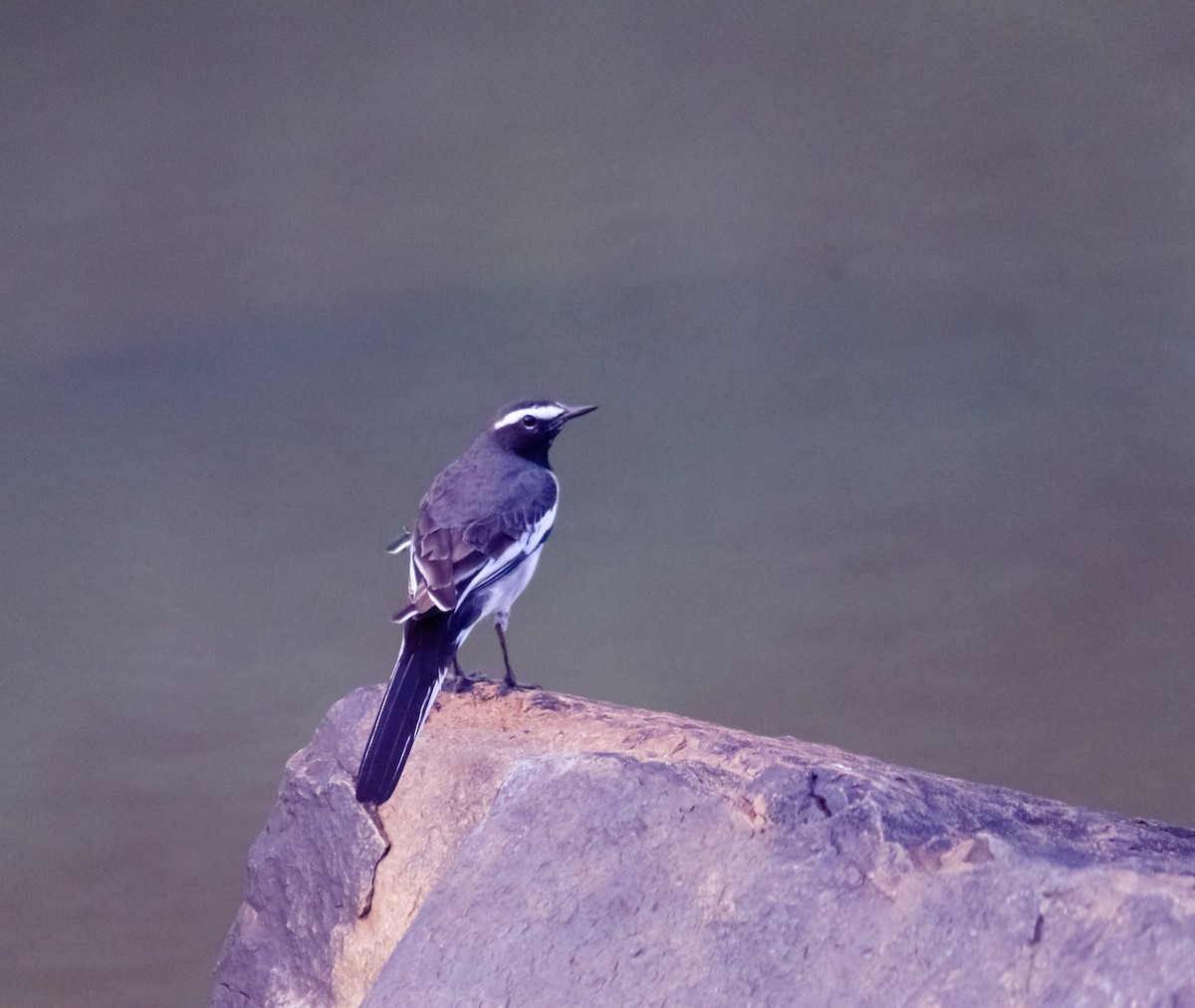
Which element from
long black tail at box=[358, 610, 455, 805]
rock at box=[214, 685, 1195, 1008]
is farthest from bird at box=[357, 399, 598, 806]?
rock at box=[214, 685, 1195, 1008]

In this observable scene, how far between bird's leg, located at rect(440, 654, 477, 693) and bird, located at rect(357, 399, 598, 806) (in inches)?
1.9

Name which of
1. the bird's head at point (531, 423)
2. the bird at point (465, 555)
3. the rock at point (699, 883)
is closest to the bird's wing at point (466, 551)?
the bird at point (465, 555)

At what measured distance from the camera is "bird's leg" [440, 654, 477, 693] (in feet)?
13.6

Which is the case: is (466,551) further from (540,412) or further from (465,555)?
(540,412)

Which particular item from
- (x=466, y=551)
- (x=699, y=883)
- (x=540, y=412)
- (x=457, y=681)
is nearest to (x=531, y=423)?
(x=540, y=412)

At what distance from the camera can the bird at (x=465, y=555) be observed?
138 inches

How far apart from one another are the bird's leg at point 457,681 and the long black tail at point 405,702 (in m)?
0.38

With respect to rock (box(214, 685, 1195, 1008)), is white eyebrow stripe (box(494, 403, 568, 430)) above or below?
above

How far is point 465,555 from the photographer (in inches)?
155

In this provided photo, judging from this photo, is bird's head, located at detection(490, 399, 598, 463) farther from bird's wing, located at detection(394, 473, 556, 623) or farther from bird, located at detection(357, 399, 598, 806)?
bird's wing, located at detection(394, 473, 556, 623)

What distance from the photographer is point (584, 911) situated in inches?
114

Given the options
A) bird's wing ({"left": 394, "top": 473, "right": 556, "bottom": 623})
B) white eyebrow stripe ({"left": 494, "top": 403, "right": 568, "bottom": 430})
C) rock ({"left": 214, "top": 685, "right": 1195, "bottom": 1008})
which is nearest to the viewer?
rock ({"left": 214, "top": 685, "right": 1195, "bottom": 1008})

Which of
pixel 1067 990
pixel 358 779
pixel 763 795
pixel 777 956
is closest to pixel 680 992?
pixel 777 956

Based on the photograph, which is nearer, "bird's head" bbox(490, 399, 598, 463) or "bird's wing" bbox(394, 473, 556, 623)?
"bird's wing" bbox(394, 473, 556, 623)
